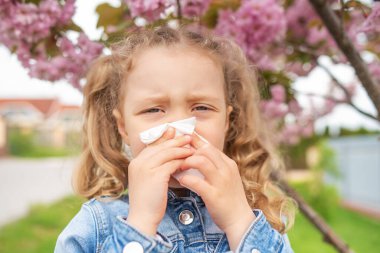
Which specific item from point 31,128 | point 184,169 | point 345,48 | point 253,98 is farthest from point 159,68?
point 31,128

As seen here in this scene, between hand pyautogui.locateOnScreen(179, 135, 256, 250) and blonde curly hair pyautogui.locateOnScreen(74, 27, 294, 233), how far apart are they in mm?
254

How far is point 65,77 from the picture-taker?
2.03 m

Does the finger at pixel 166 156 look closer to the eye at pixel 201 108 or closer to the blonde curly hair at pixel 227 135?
the eye at pixel 201 108

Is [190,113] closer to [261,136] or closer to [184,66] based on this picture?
[184,66]

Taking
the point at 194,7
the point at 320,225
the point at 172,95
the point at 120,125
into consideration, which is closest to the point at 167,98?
the point at 172,95

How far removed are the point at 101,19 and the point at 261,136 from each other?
75 cm

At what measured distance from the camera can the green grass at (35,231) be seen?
272 inches

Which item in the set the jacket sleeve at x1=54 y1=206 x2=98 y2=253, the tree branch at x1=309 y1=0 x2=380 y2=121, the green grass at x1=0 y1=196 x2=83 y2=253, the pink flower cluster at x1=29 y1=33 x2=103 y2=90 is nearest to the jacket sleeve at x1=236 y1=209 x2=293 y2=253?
the jacket sleeve at x1=54 y1=206 x2=98 y2=253

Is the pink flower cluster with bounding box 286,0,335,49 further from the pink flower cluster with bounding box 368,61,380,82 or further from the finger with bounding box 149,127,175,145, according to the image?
the finger with bounding box 149,127,175,145

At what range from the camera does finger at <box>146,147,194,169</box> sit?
1.21 m

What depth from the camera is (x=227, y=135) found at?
5.72 feet

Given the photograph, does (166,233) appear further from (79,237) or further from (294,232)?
(294,232)

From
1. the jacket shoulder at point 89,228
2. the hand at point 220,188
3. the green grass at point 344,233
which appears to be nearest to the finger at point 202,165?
the hand at point 220,188

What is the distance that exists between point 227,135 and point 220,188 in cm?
52
